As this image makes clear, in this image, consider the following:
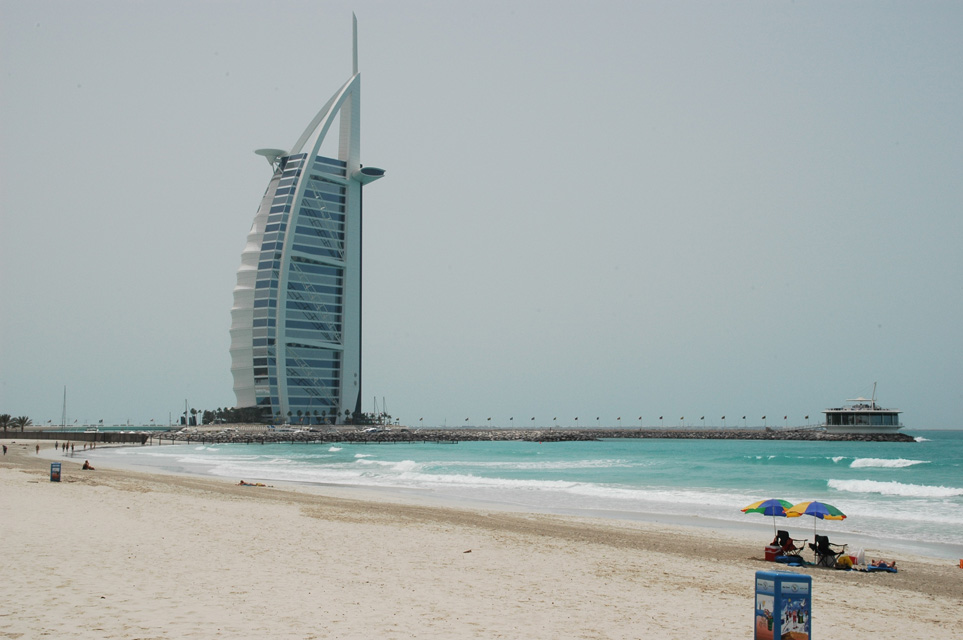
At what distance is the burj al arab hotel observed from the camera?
Result: 102875 mm

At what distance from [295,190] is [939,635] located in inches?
4070

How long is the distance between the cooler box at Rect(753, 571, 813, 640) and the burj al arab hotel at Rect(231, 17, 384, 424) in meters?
98.6

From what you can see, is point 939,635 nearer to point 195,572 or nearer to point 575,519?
point 195,572

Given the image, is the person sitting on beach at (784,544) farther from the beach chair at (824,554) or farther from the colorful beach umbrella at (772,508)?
the beach chair at (824,554)

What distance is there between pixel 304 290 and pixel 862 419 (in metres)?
77.0

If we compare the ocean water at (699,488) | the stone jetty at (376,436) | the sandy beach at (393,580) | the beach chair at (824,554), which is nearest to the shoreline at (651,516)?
the ocean water at (699,488)

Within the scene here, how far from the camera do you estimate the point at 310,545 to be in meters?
14.0

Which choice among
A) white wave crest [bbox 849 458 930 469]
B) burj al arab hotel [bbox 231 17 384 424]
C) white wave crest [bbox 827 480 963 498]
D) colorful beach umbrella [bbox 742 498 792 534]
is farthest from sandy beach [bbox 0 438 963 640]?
burj al arab hotel [bbox 231 17 384 424]

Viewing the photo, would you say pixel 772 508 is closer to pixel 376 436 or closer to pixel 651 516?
pixel 651 516

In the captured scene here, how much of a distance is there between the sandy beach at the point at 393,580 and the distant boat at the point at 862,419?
9848 cm

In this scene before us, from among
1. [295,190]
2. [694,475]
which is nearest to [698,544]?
[694,475]

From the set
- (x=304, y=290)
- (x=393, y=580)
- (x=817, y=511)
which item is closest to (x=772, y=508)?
(x=817, y=511)

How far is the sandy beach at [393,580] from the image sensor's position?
332 inches

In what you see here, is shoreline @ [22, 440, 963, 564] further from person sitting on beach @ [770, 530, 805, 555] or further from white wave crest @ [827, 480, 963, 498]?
white wave crest @ [827, 480, 963, 498]
